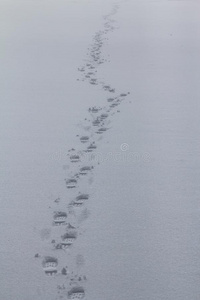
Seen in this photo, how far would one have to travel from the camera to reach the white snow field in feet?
7.08

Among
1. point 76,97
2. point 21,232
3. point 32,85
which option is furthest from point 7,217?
point 32,85

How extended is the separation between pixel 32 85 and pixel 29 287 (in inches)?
105

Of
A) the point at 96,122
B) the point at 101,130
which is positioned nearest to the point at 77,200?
the point at 101,130

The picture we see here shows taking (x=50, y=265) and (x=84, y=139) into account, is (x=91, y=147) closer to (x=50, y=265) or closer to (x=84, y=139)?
(x=84, y=139)

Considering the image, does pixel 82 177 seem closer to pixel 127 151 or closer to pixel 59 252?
pixel 127 151

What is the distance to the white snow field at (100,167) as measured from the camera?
216 cm

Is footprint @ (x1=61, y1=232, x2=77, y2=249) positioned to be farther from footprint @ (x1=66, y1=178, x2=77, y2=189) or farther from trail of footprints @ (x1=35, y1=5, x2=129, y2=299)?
footprint @ (x1=66, y1=178, x2=77, y2=189)

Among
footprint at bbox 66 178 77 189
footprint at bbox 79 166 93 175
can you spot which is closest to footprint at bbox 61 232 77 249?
footprint at bbox 66 178 77 189

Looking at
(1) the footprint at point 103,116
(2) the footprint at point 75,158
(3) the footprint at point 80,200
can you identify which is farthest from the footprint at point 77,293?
(1) the footprint at point 103,116

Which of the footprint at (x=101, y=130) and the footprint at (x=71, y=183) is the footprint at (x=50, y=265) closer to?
the footprint at (x=71, y=183)

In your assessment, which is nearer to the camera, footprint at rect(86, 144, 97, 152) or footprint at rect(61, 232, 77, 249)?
footprint at rect(61, 232, 77, 249)

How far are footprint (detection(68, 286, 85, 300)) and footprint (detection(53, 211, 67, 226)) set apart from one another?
49 centimetres

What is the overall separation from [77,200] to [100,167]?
426mm

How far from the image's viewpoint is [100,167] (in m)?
3.07
